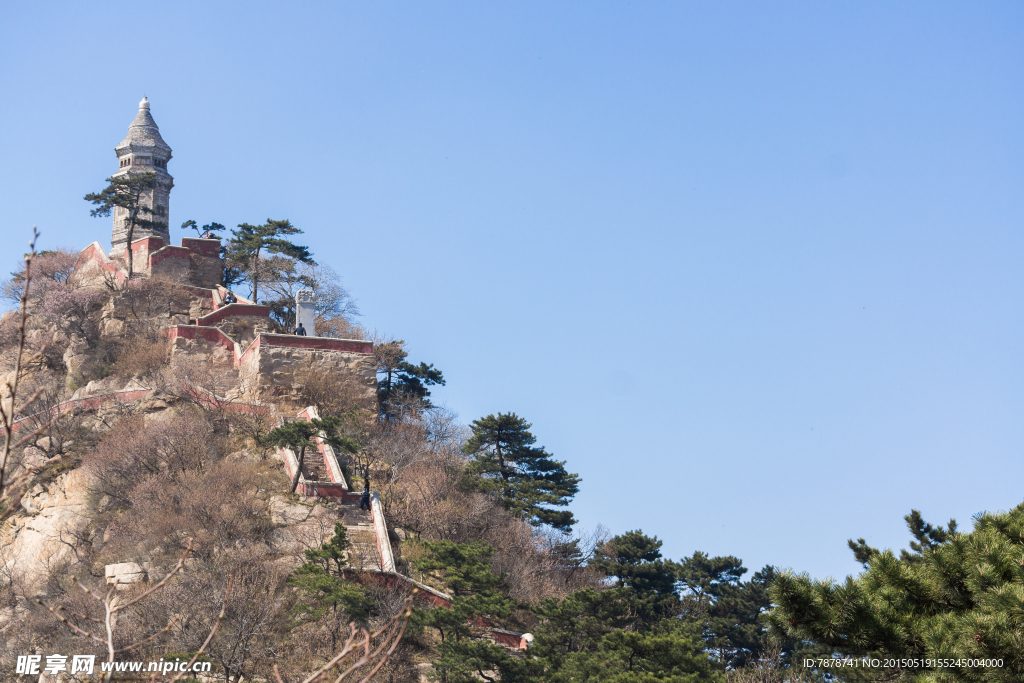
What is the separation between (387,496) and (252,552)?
6.59 metres

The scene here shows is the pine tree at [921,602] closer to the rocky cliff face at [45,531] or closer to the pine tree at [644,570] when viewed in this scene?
the pine tree at [644,570]

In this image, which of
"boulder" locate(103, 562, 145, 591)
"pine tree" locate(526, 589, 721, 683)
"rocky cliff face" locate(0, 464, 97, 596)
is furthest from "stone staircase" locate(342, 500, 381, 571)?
"rocky cliff face" locate(0, 464, 97, 596)

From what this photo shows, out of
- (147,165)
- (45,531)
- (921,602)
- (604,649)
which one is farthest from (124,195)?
(921,602)

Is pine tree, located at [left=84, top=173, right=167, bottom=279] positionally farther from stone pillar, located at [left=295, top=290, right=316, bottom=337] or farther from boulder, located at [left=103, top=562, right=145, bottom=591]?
boulder, located at [left=103, top=562, right=145, bottom=591]

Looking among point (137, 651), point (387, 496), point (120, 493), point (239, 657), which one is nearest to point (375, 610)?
point (239, 657)

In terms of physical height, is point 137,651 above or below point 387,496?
below

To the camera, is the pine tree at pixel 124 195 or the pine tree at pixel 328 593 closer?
the pine tree at pixel 328 593

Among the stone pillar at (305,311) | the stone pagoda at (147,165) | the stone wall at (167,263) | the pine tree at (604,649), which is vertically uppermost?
the stone pagoda at (147,165)

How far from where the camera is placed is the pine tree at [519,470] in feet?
116

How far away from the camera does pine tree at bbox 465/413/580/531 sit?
3531 cm

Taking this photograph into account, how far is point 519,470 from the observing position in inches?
1474

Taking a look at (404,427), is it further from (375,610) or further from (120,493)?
(375,610)

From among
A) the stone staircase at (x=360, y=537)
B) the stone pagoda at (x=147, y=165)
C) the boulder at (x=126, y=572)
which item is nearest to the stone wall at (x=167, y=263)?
the stone pagoda at (x=147, y=165)

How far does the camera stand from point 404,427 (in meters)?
37.7
